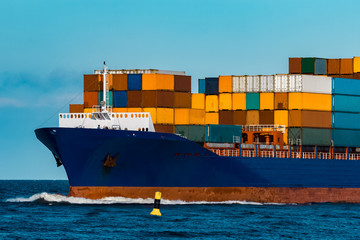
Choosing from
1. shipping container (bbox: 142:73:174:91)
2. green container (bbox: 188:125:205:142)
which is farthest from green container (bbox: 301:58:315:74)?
shipping container (bbox: 142:73:174:91)

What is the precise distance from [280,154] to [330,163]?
14.6 ft

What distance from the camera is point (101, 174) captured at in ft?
124

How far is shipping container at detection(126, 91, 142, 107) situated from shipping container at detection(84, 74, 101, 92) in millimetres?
2440

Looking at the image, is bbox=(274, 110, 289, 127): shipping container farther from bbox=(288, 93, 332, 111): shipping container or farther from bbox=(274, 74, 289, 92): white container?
bbox=(274, 74, 289, 92): white container

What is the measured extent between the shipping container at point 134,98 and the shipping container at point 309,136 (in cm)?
1085

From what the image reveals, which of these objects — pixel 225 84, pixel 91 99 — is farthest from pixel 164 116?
pixel 225 84

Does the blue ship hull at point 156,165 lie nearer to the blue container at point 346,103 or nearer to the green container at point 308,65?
the blue container at point 346,103

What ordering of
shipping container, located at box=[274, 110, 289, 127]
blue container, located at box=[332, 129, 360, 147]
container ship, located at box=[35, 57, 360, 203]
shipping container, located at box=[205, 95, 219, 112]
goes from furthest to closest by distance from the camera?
1. blue container, located at box=[332, 129, 360, 147]
2. shipping container, located at box=[205, 95, 219, 112]
3. shipping container, located at box=[274, 110, 289, 127]
4. container ship, located at box=[35, 57, 360, 203]

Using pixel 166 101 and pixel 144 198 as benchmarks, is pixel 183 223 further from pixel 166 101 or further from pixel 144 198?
pixel 166 101

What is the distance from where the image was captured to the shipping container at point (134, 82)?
143 feet

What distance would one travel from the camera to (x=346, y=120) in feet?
157

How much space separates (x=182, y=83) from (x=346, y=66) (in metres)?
14.4

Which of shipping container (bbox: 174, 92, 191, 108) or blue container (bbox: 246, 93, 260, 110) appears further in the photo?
blue container (bbox: 246, 93, 260, 110)

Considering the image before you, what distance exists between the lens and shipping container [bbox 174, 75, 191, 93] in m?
44.3
